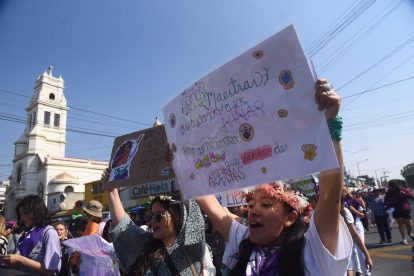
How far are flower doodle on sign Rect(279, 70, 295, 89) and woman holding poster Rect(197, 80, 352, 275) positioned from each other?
17 centimetres

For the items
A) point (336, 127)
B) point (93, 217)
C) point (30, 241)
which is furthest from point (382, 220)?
point (336, 127)

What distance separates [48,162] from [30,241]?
5324 cm

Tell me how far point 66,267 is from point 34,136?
59.5 m

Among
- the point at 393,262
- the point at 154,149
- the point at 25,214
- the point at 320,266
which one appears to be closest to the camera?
the point at 320,266

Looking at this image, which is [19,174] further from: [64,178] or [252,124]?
→ [252,124]

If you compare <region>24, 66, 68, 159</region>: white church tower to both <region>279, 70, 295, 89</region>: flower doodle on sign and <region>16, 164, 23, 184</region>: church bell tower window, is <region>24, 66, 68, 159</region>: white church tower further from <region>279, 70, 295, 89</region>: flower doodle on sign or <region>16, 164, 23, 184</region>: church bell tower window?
<region>279, 70, 295, 89</region>: flower doodle on sign

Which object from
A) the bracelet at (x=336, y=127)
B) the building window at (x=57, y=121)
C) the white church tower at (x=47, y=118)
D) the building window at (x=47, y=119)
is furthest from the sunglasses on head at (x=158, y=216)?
the building window at (x=57, y=121)

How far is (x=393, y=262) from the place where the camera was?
6.79 metres

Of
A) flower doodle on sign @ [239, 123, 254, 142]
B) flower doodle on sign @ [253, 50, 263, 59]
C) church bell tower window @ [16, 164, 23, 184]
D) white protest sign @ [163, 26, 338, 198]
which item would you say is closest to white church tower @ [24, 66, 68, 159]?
church bell tower window @ [16, 164, 23, 184]

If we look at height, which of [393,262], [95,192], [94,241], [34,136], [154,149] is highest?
[34,136]

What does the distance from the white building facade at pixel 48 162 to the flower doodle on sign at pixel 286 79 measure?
145 ft

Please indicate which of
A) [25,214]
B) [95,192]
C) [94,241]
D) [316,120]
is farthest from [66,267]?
[95,192]

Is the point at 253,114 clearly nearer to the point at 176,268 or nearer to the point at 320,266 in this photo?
the point at 320,266

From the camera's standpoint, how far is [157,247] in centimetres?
261
